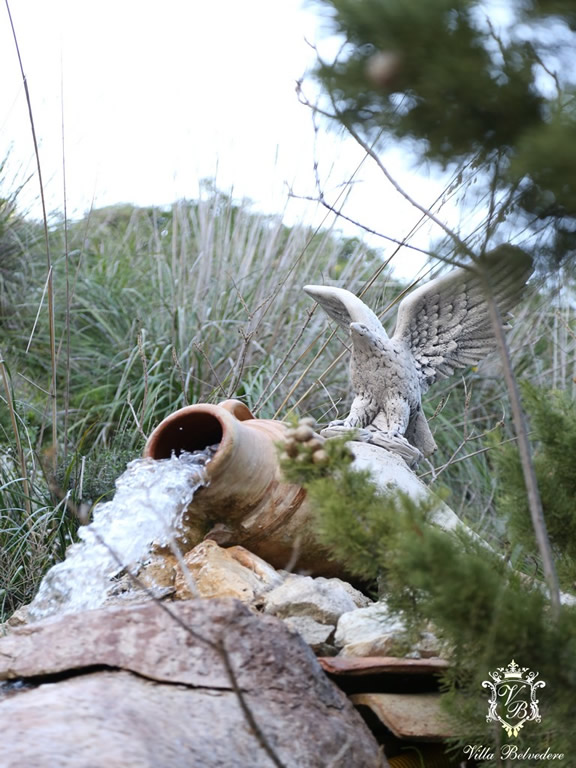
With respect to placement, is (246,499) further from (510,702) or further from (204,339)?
(204,339)

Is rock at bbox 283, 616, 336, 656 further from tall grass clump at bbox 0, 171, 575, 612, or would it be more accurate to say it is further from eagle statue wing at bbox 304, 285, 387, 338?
tall grass clump at bbox 0, 171, 575, 612

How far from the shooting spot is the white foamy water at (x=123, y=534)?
7.84ft

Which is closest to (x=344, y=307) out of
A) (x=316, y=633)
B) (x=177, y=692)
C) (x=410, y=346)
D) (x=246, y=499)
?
(x=410, y=346)

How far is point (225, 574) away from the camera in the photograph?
2.38 m

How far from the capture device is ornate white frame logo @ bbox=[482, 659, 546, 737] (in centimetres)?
175

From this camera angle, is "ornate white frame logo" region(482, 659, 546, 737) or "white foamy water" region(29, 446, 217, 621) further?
"white foamy water" region(29, 446, 217, 621)

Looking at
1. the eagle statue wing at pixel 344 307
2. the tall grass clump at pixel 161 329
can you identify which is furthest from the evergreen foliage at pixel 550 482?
the tall grass clump at pixel 161 329

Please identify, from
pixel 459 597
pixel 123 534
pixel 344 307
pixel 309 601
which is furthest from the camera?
pixel 344 307

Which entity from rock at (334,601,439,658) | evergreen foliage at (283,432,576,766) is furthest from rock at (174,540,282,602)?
evergreen foliage at (283,432,576,766)

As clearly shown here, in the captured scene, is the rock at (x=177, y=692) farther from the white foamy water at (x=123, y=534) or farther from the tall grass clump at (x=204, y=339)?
the tall grass clump at (x=204, y=339)

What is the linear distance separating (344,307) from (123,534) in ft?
4.11

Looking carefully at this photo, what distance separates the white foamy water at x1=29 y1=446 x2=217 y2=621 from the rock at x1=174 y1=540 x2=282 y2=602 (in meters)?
0.11

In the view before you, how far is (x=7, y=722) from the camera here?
→ 151 cm

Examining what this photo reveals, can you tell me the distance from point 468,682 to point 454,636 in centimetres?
38
